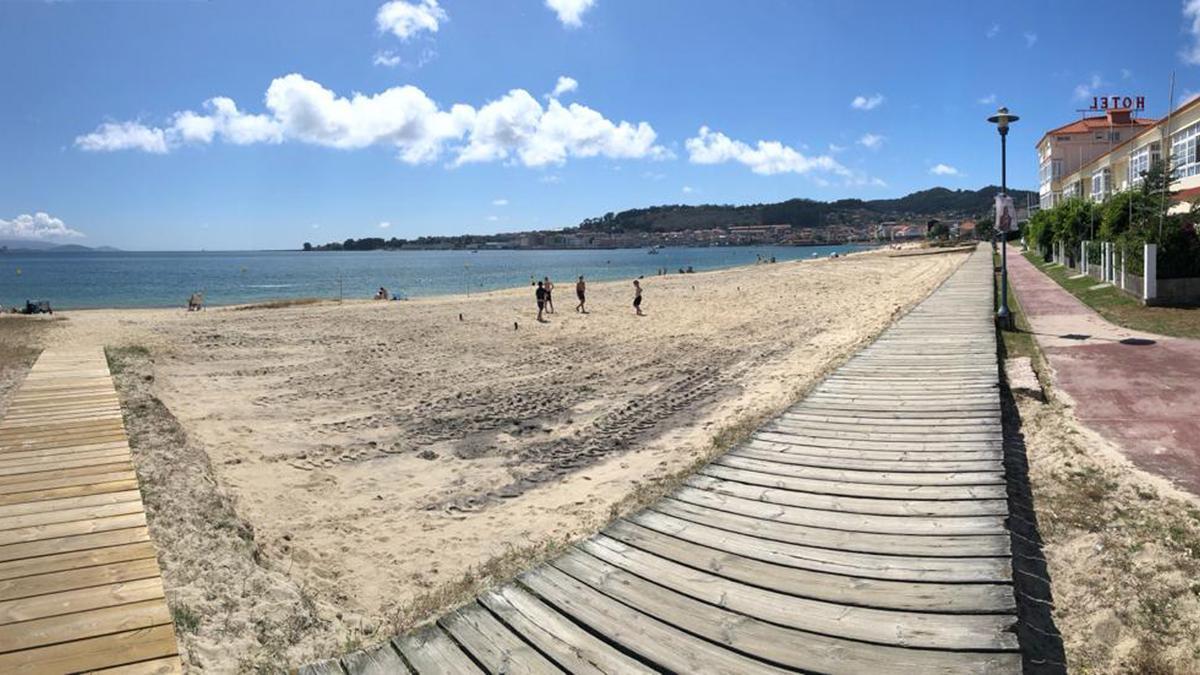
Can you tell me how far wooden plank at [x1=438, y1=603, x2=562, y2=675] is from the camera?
2922 mm

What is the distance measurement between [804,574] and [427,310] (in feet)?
94.9

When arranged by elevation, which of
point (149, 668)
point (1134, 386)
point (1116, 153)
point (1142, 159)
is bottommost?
point (1134, 386)

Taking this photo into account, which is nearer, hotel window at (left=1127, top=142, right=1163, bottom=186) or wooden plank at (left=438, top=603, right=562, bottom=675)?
wooden plank at (left=438, top=603, right=562, bottom=675)

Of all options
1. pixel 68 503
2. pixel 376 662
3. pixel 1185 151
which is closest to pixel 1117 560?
pixel 376 662

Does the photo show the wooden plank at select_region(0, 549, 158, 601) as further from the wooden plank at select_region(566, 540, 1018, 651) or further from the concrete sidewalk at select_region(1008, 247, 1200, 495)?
the concrete sidewalk at select_region(1008, 247, 1200, 495)

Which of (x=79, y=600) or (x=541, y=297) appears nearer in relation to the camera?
(x=79, y=600)

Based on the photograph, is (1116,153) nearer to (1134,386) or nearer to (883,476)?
(1134,386)

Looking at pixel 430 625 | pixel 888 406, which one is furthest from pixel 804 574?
pixel 888 406

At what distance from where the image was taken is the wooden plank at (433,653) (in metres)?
2.92

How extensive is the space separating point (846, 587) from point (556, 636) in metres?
1.48

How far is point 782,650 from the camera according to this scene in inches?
116

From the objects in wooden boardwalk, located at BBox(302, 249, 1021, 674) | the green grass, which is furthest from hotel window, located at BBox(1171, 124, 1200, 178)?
wooden boardwalk, located at BBox(302, 249, 1021, 674)

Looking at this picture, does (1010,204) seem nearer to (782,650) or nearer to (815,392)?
(815,392)

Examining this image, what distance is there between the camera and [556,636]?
315 centimetres
